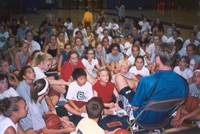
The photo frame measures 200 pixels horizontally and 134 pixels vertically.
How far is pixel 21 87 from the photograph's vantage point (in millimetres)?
3893

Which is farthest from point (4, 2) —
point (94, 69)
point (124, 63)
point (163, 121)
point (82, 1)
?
point (163, 121)

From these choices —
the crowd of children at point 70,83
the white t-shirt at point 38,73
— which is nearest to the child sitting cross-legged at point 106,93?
the crowd of children at point 70,83

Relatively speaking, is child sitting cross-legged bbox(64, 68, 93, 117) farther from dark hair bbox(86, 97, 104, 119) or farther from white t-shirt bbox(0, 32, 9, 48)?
white t-shirt bbox(0, 32, 9, 48)

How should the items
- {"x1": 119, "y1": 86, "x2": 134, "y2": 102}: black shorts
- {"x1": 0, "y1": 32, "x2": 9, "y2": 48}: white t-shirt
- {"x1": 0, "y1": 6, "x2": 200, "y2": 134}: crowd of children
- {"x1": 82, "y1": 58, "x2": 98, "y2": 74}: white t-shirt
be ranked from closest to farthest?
{"x1": 119, "y1": 86, "x2": 134, "y2": 102}: black shorts → {"x1": 0, "y1": 6, "x2": 200, "y2": 134}: crowd of children → {"x1": 82, "y1": 58, "x2": 98, "y2": 74}: white t-shirt → {"x1": 0, "y1": 32, "x2": 9, "y2": 48}: white t-shirt

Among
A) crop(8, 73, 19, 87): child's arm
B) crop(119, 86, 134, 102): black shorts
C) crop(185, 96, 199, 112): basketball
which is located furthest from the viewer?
crop(8, 73, 19, 87): child's arm

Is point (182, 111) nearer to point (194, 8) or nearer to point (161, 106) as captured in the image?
point (161, 106)

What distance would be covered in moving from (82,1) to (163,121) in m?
30.4

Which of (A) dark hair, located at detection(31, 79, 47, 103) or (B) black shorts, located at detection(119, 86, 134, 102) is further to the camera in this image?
(A) dark hair, located at detection(31, 79, 47, 103)

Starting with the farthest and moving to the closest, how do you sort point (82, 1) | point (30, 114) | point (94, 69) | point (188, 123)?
point (82, 1) < point (94, 69) < point (188, 123) < point (30, 114)

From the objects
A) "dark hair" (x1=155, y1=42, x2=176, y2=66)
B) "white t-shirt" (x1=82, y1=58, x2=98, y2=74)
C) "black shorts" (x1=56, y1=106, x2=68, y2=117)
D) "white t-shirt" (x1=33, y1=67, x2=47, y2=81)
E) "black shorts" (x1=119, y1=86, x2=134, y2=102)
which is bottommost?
"black shorts" (x1=56, y1=106, x2=68, y2=117)

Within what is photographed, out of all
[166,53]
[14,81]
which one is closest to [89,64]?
[14,81]

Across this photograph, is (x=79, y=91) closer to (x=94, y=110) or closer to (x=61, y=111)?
(x=61, y=111)

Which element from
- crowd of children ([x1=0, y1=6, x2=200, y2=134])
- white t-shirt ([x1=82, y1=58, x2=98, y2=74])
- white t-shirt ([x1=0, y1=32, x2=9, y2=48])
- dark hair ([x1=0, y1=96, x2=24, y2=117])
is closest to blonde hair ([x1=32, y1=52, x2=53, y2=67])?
crowd of children ([x1=0, y1=6, x2=200, y2=134])

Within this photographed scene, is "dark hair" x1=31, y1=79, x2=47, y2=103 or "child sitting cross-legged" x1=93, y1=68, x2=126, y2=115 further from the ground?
"dark hair" x1=31, y1=79, x2=47, y2=103
